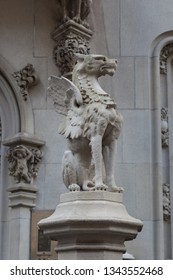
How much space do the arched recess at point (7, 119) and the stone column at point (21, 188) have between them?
20cm

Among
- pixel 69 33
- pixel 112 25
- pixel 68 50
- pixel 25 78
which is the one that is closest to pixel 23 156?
pixel 25 78

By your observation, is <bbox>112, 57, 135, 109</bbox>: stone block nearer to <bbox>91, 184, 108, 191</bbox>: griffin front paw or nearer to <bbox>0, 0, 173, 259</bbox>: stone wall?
<bbox>0, 0, 173, 259</bbox>: stone wall

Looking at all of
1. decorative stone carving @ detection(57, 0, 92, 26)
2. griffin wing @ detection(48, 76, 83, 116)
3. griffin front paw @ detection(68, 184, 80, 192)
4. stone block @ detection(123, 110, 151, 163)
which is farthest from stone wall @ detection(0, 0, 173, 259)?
griffin front paw @ detection(68, 184, 80, 192)

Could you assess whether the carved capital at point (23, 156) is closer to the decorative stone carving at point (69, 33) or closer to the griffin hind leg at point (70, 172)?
the decorative stone carving at point (69, 33)

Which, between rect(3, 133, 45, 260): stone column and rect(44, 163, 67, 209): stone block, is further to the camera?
rect(44, 163, 67, 209): stone block

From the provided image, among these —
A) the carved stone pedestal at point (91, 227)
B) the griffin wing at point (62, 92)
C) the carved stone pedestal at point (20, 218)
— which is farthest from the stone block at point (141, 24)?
the carved stone pedestal at point (91, 227)

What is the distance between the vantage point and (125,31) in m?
11.0

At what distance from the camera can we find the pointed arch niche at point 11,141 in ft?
31.9

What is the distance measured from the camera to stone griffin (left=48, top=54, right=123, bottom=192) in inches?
247

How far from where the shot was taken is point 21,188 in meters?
9.70

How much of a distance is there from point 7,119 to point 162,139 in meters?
3.03

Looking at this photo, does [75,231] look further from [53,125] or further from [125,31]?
[125,31]

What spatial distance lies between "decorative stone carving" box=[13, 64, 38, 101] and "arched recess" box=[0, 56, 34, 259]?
8cm

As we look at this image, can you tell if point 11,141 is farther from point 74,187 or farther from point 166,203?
point 74,187
